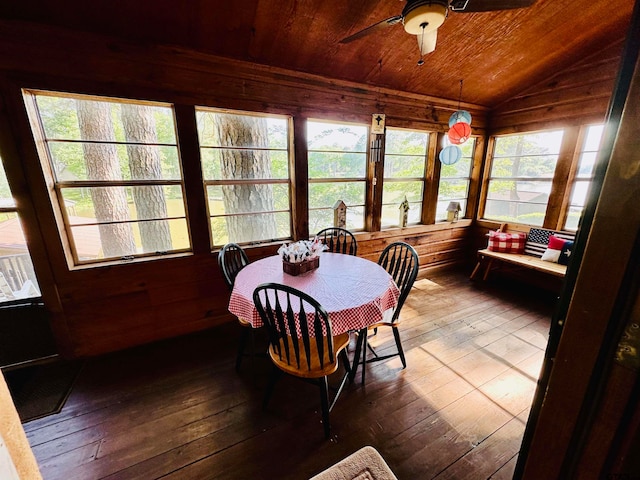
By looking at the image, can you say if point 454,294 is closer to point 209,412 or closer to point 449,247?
point 449,247

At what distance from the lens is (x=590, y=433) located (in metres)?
0.46

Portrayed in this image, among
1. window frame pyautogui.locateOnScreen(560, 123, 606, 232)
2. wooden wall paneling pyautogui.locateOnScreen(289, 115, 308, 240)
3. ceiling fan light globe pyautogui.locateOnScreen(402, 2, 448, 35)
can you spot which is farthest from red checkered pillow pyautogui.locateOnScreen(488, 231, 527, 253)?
ceiling fan light globe pyautogui.locateOnScreen(402, 2, 448, 35)

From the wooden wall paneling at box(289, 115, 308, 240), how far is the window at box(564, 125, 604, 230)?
3097mm

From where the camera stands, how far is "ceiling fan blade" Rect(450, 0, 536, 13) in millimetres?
1391

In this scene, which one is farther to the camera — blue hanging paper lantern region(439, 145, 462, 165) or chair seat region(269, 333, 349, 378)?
blue hanging paper lantern region(439, 145, 462, 165)

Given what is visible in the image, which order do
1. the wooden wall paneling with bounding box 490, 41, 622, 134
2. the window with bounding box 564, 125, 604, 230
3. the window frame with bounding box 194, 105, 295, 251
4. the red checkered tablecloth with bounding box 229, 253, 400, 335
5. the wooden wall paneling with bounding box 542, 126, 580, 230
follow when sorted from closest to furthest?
the red checkered tablecloth with bounding box 229, 253, 400, 335
the window frame with bounding box 194, 105, 295, 251
the wooden wall paneling with bounding box 490, 41, 622, 134
the window with bounding box 564, 125, 604, 230
the wooden wall paneling with bounding box 542, 126, 580, 230

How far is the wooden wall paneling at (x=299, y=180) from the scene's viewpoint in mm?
2547

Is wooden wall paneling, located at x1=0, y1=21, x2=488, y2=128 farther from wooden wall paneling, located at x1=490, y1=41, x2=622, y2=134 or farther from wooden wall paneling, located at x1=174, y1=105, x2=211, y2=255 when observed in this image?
wooden wall paneling, located at x1=490, y1=41, x2=622, y2=134

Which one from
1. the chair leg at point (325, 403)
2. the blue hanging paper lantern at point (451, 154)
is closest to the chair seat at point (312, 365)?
the chair leg at point (325, 403)

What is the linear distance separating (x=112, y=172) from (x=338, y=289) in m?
1.99

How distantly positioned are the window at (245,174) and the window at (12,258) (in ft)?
4.11

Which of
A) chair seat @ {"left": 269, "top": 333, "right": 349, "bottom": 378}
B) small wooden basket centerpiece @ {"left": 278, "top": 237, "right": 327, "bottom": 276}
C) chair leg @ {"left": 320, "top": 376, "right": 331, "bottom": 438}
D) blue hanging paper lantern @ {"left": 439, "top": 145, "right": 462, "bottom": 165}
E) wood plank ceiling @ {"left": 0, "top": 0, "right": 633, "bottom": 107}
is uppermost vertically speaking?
wood plank ceiling @ {"left": 0, "top": 0, "right": 633, "bottom": 107}

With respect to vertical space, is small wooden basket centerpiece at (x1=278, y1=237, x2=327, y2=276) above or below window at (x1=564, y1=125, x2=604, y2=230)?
below

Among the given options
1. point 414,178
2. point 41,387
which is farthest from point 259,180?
point 41,387
